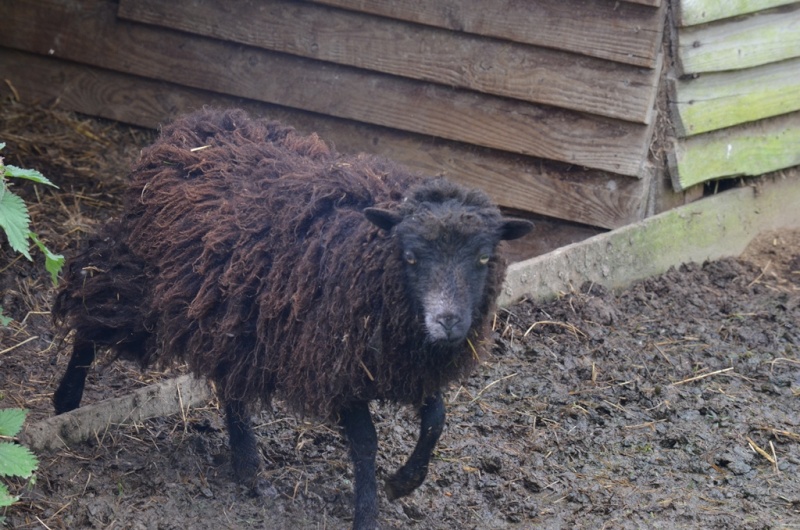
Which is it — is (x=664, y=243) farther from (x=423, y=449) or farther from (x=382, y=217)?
(x=382, y=217)

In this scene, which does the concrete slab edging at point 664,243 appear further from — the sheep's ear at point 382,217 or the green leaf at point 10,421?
the green leaf at point 10,421

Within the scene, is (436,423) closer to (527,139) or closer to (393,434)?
(393,434)

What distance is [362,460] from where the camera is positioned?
165 inches

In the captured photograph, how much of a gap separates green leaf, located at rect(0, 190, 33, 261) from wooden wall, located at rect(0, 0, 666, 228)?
374 centimetres

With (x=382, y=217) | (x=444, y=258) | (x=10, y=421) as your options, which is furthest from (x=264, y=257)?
(x=10, y=421)

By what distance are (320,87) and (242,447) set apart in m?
3.18

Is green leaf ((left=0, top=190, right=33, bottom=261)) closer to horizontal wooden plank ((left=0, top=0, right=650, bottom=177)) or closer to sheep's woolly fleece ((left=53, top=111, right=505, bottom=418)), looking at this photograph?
sheep's woolly fleece ((left=53, top=111, right=505, bottom=418))

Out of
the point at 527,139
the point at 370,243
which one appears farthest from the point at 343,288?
the point at 527,139

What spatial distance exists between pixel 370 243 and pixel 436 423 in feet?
2.76

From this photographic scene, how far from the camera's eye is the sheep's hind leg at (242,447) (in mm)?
4645

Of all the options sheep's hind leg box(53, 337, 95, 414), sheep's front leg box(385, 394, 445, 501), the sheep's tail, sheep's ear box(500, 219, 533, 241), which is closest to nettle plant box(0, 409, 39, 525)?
the sheep's tail

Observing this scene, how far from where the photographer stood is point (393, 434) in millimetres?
5035

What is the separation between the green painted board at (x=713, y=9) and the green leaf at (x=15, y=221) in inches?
181

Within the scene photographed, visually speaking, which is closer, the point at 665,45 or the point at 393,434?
the point at 393,434
